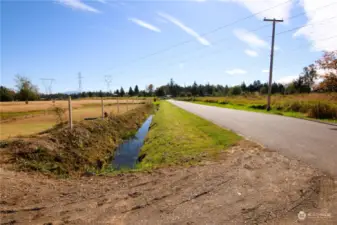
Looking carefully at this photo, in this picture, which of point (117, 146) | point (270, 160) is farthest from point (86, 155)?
point (270, 160)

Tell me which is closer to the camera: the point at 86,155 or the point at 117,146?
the point at 86,155

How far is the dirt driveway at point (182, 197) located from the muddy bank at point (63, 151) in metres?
1.26

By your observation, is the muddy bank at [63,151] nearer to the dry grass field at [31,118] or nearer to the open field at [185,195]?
the open field at [185,195]

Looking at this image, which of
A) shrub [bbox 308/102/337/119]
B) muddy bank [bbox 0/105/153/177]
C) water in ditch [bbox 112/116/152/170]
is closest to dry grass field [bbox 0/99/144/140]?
muddy bank [bbox 0/105/153/177]

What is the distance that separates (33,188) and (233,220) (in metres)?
4.25

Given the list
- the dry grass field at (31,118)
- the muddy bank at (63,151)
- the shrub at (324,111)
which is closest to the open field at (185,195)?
the muddy bank at (63,151)

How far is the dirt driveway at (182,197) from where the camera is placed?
343 centimetres

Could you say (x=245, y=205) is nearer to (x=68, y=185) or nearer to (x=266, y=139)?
(x=68, y=185)

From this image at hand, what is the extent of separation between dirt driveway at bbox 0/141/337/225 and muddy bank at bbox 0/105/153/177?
4.14 feet

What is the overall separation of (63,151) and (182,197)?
22.2 feet

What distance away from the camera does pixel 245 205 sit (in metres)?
3.71

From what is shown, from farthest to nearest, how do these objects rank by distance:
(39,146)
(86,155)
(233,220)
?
(86,155) → (39,146) → (233,220)

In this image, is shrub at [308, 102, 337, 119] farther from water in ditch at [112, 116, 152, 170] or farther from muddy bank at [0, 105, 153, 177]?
muddy bank at [0, 105, 153, 177]

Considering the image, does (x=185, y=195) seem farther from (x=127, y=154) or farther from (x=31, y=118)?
(x=31, y=118)
